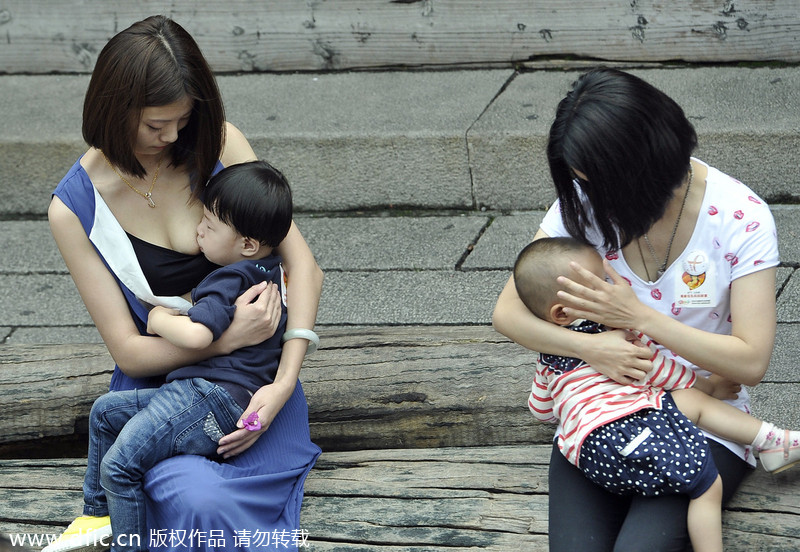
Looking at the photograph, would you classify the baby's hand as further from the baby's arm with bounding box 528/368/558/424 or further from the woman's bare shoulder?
the baby's arm with bounding box 528/368/558/424

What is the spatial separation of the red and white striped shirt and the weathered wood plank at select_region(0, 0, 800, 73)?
9.20 feet

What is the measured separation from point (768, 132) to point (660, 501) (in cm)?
249

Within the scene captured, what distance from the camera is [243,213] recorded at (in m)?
2.31

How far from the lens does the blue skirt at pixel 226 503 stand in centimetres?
217

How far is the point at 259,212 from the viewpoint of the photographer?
7.57 ft

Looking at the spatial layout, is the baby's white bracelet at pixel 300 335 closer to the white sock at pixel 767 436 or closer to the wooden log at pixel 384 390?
the wooden log at pixel 384 390

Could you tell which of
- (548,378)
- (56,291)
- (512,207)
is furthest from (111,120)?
(512,207)

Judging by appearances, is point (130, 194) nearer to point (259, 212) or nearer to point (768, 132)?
point (259, 212)

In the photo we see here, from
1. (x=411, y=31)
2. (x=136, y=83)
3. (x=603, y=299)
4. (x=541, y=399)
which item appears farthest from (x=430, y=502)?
(x=411, y=31)

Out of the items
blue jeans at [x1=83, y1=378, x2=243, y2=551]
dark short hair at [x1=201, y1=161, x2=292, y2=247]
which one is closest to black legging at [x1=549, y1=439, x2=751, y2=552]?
blue jeans at [x1=83, y1=378, x2=243, y2=551]

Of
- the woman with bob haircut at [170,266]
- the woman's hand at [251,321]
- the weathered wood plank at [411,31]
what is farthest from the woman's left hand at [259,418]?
the weathered wood plank at [411,31]

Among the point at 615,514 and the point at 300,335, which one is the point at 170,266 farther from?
the point at 615,514

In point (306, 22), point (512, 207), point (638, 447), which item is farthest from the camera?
point (306, 22)

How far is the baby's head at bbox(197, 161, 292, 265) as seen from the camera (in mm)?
2314
